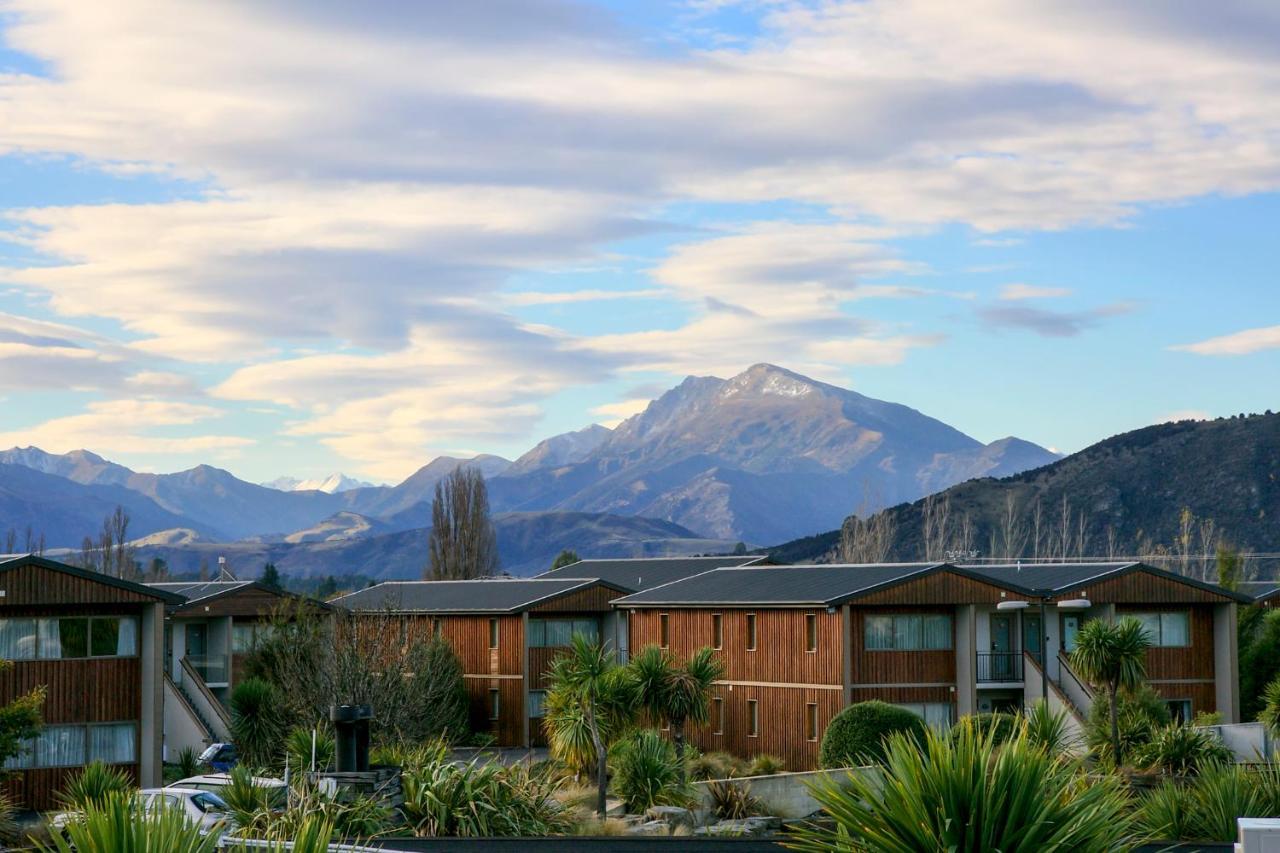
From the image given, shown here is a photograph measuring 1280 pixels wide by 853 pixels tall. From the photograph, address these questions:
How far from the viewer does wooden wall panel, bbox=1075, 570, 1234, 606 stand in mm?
54719

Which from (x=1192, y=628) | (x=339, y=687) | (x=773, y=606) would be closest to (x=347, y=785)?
(x=339, y=687)

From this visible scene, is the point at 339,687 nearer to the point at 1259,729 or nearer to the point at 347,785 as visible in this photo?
the point at 347,785

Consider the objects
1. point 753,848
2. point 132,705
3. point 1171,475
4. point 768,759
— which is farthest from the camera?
point 1171,475

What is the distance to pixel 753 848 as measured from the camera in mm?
22312

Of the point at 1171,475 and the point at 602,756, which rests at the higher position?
the point at 1171,475

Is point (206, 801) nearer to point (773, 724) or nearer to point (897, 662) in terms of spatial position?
point (773, 724)

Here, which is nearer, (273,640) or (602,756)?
(602,756)

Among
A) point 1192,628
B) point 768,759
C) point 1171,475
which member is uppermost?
point 1171,475

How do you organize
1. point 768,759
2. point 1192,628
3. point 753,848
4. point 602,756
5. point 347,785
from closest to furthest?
point 753,848 < point 347,785 < point 602,756 < point 768,759 < point 1192,628

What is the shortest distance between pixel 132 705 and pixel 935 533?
10938 centimetres

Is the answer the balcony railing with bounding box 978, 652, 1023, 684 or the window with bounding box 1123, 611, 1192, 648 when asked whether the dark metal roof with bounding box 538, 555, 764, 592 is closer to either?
the balcony railing with bounding box 978, 652, 1023, 684

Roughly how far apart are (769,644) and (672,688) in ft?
25.9

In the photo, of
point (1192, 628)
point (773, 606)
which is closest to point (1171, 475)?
point (1192, 628)

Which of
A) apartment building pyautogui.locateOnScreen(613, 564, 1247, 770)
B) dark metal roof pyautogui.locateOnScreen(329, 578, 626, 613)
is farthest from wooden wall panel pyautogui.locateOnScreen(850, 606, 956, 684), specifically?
dark metal roof pyautogui.locateOnScreen(329, 578, 626, 613)
